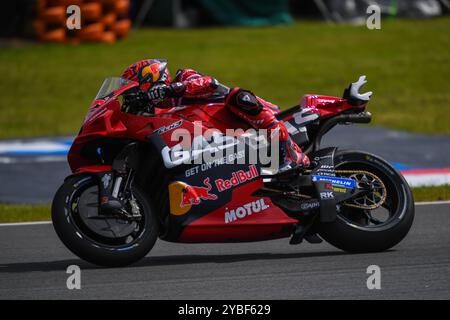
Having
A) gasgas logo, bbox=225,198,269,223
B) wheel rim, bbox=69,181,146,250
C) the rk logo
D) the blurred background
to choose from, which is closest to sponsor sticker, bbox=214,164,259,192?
gasgas logo, bbox=225,198,269,223

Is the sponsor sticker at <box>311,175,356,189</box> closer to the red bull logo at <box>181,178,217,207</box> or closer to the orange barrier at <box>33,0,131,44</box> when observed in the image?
the red bull logo at <box>181,178,217,207</box>

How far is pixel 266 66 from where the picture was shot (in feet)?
68.7

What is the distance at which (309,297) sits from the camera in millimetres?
6270

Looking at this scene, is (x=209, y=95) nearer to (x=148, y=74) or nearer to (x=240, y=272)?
(x=148, y=74)

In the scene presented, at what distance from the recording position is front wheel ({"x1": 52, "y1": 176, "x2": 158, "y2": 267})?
6977 mm

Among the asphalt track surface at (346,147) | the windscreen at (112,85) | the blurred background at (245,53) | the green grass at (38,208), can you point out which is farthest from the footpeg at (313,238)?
the blurred background at (245,53)

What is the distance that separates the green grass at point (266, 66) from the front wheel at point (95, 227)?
361 inches

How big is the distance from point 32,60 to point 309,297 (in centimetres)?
1576

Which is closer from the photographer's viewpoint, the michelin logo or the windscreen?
the windscreen

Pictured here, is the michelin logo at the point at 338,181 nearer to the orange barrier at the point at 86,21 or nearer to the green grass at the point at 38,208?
the green grass at the point at 38,208

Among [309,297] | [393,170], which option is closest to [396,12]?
[393,170]

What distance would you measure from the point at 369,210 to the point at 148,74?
6.09 ft

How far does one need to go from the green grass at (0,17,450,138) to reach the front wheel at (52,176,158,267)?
9.16m
